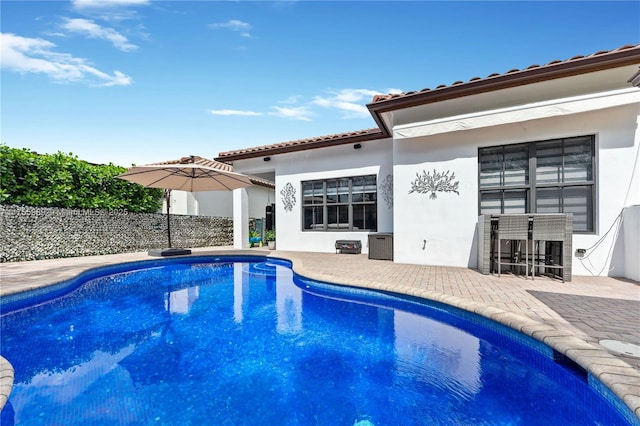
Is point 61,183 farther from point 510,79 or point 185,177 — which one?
point 510,79

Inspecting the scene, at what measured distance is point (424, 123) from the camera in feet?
27.7

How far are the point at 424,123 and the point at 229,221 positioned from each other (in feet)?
48.3

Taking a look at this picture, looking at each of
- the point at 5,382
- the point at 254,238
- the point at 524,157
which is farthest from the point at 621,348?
the point at 254,238

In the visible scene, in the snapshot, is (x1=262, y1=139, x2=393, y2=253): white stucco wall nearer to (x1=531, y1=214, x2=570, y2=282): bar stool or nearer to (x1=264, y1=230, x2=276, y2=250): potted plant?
(x1=264, y1=230, x2=276, y2=250): potted plant

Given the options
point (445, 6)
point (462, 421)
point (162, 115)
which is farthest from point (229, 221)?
point (462, 421)

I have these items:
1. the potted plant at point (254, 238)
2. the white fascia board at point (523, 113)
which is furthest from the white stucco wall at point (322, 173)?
the white fascia board at point (523, 113)

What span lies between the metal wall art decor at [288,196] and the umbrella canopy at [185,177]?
1.93m

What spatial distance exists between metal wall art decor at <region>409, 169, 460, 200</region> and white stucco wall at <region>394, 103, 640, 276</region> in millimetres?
135

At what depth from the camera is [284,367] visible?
12.7ft

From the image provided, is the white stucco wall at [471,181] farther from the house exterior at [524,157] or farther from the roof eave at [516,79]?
the roof eave at [516,79]

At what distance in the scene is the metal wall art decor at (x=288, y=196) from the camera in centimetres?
1409

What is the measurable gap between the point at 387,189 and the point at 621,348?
911 centimetres

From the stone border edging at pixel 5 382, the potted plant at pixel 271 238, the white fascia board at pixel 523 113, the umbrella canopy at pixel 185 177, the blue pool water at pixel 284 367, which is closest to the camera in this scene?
the stone border edging at pixel 5 382

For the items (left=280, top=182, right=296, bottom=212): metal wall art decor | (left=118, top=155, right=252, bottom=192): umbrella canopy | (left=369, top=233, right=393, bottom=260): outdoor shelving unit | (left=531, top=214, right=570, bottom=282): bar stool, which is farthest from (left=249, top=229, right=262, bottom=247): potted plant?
(left=531, top=214, right=570, bottom=282): bar stool
